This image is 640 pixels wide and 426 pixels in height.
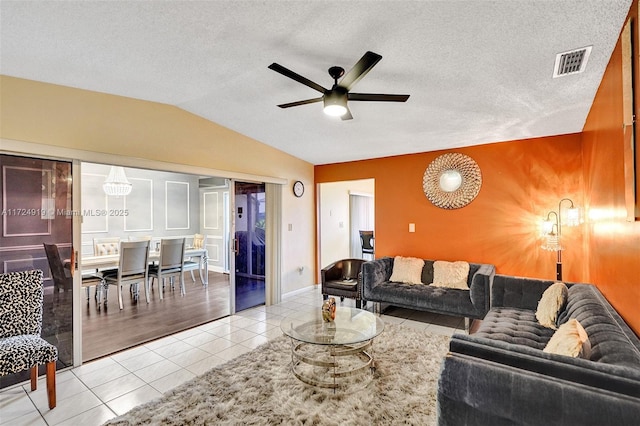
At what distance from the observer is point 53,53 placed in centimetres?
236

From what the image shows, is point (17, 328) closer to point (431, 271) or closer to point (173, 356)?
point (173, 356)

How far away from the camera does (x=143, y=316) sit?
4.32 m

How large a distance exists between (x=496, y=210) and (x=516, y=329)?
6.77 ft

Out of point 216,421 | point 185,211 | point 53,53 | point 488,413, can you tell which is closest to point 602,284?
point 488,413

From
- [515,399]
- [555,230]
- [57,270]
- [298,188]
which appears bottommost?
[515,399]

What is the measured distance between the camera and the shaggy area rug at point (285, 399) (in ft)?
6.92

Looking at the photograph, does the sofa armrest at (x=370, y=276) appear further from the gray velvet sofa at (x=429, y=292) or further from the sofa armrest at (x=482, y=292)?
the sofa armrest at (x=482, y=292)

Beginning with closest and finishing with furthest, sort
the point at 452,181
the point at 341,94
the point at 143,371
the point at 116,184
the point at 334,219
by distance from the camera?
the point at 341,94, the point at 143,371, the point at 452,181, the point at 116,184, the point at 334,219

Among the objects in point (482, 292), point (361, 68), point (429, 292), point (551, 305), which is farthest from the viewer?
point (429, 292)

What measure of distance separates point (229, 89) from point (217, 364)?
269 cm

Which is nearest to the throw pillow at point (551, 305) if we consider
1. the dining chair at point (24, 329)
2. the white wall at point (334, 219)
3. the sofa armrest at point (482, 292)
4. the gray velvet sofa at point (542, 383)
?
the sofa armrest at point (482, 292)

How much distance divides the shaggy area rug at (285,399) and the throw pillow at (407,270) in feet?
4.81

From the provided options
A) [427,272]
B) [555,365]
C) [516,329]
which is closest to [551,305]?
[516,329]

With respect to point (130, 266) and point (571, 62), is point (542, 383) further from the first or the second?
point (130, 266)
